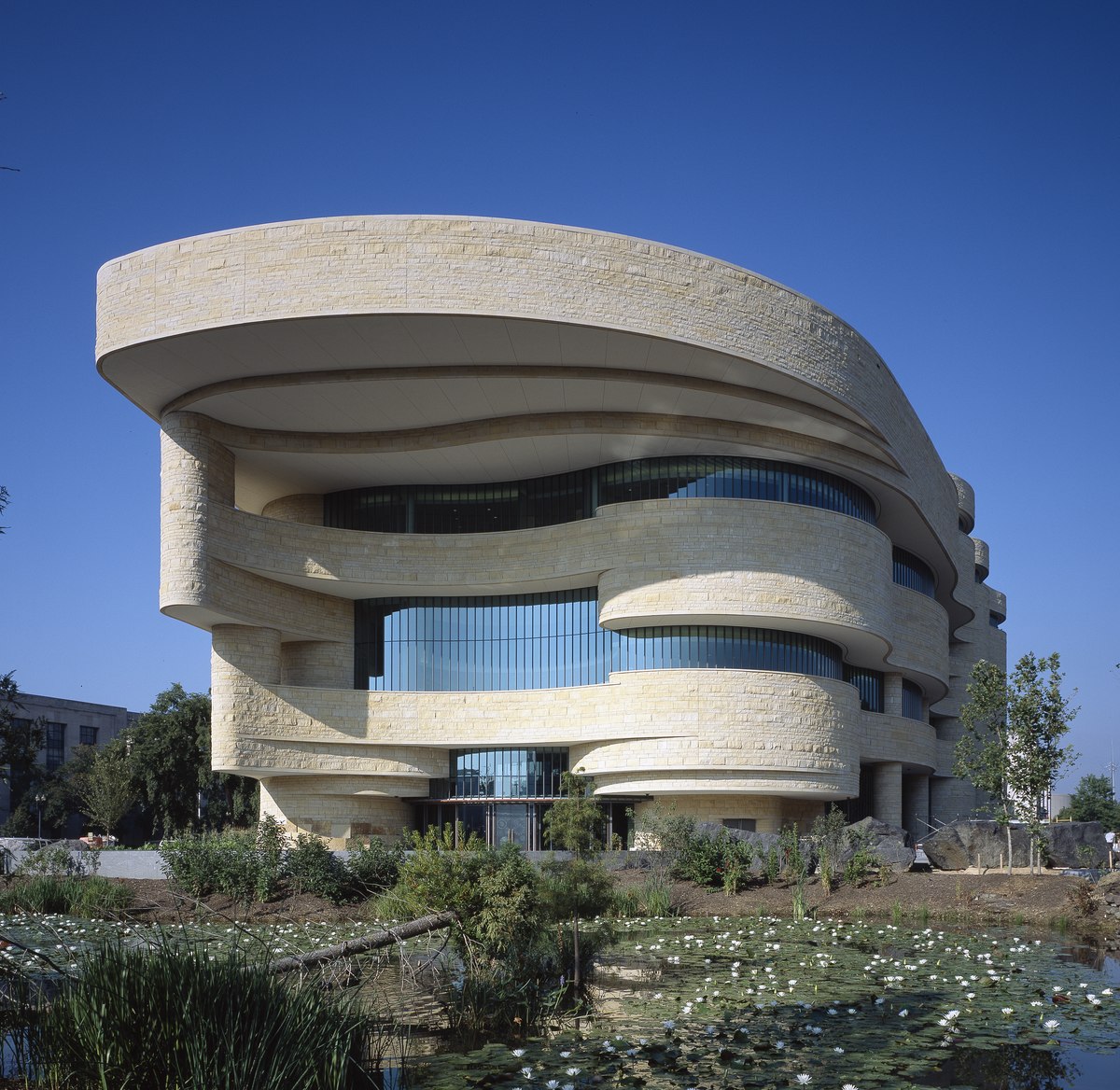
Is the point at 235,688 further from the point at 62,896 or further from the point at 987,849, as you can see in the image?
the point at 987,849

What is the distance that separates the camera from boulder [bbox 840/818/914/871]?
29188 mm

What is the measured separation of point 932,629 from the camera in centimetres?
4900

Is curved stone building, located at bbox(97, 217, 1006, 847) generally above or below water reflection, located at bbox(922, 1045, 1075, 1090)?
above

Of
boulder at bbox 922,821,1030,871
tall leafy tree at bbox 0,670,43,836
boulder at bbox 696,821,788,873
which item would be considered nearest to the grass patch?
tall leafy tree at bbox 0,670,43,836

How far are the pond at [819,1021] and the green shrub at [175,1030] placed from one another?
0.34 meters

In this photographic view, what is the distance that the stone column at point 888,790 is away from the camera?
152 feet

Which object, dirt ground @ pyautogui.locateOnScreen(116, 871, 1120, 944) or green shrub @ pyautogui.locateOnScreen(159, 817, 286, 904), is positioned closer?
dirt ground @ pyautogui.locateOnScreen(116, 871, 1120, 944)

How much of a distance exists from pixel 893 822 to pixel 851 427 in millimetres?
17211

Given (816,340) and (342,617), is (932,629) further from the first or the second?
(342,617)

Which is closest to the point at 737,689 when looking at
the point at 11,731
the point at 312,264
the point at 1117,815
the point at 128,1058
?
the point at 312,264

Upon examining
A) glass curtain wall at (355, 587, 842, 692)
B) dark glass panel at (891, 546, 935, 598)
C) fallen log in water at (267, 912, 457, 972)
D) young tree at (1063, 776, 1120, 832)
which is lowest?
young tree at (1063, 776, 1120, 832)

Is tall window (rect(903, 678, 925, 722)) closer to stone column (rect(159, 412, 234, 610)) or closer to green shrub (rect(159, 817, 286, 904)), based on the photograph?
stone column (rect(159, 412, 234, 610))

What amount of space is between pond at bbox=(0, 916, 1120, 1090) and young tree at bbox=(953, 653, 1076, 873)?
1210 centimetres

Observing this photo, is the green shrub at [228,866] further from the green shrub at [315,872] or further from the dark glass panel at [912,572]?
the dark glass panel at [912,572]
